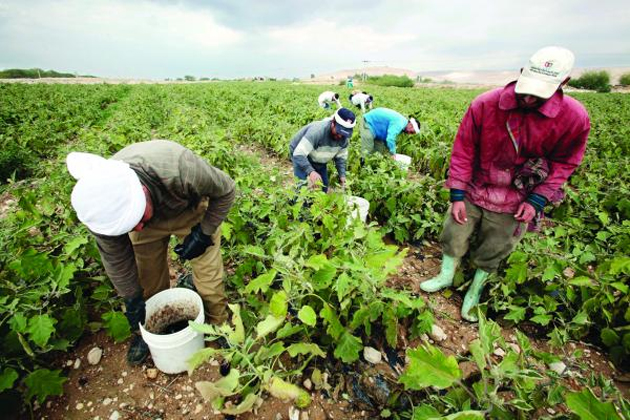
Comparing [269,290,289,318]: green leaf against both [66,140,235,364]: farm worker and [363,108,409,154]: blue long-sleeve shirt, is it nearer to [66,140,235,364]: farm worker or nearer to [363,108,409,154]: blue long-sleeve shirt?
[66,140,235,364]: farm worker

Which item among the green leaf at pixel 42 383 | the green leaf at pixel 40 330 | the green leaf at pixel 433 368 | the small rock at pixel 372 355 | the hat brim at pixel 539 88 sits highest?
the hat brim at pixel 539 88

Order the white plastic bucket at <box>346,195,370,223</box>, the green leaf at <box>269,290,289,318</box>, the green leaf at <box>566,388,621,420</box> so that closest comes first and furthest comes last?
the green leaf at <box>566,388,621,420</box> → the green leaf at <box>269,290,289,318</box> → the white plastic bucket at <box>346,195,370,223</box>

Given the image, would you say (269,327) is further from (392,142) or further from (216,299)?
(392,142)

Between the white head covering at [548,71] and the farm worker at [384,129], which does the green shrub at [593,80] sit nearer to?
the farm worker at [384,129]

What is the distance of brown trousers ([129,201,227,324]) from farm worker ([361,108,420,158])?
3067 millimetres

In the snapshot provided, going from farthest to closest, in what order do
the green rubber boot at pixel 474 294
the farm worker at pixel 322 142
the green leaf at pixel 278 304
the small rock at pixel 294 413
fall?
the farm worker at pixel 322 142 → the green rubber boot at pixel 474 294 → the small rock at pixel 294 413 → the green leaf at pixel 278 304

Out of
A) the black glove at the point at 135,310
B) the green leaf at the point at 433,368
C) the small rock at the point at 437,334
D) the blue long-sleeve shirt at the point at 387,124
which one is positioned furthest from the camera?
the blue long-sleeve shirt at the point at 387,124

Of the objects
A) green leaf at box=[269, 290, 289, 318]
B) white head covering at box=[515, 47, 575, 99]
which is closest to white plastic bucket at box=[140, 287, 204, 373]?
green leaf at box=[269, 290, 289, 318]

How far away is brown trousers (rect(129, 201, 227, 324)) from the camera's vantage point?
83.7 inches

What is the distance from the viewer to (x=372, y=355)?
196 cm

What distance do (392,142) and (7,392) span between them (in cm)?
440

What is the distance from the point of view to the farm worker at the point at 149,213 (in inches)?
54.0

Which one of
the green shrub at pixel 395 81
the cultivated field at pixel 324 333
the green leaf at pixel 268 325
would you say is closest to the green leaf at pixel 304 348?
the cultivated field at pixel 324 333

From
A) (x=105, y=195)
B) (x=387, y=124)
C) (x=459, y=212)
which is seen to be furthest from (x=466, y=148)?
(x=387, y=124)
